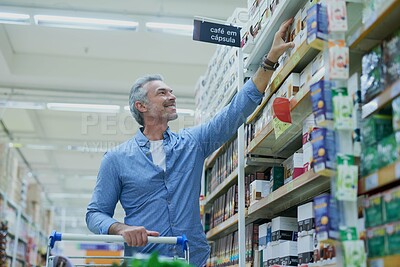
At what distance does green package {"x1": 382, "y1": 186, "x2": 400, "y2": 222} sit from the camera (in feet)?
5.61

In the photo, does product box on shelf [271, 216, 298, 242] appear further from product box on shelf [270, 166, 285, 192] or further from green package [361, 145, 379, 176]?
green package [361, 145, 379, 176]

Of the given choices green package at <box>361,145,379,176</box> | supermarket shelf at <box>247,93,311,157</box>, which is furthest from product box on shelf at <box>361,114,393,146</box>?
supermarket shelf at <box>247,93,311,157</box>

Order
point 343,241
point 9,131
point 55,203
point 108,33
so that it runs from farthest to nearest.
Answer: point 55,203 → point 9,131 → point 108,33 → point 343,241

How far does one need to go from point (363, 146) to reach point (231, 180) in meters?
2.24

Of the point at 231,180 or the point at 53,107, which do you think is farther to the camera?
the point at 53,107

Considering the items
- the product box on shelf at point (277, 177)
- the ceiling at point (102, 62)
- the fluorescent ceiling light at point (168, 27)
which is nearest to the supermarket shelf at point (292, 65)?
the product box on shelf at point (277, 177)

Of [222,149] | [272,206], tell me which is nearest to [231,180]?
[222,149]

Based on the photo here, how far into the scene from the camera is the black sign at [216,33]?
11.5ft

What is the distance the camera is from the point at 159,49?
9094mm

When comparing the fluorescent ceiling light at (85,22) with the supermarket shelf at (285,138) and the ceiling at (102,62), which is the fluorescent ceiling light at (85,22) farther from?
the supermarket shelf at (285,138)

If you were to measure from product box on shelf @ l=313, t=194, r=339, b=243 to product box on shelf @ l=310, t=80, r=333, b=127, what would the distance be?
0.26 meters

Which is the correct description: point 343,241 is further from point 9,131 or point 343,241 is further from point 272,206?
point 9,131

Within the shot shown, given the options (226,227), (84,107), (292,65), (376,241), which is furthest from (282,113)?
(84,107)

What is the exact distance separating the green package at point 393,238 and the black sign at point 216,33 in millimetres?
2010
